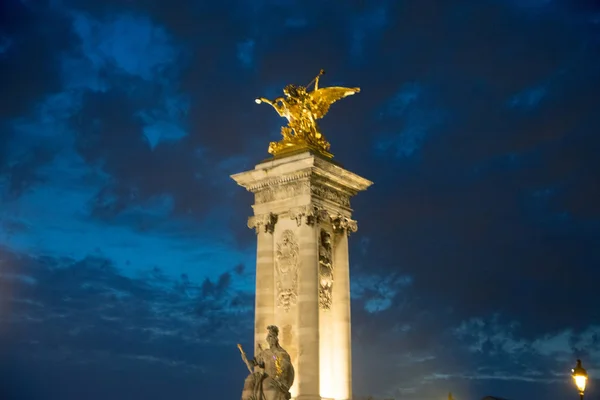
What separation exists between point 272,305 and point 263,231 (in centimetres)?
209

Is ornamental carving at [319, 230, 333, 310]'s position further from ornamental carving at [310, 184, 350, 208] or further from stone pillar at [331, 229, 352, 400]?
ornamental carving at [310, 184, 350, 208]

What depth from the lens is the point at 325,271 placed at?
849 inches

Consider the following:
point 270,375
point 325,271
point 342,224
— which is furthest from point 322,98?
point 270,375

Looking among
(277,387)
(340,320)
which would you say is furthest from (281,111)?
(277,387)

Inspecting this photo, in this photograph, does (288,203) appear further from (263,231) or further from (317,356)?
(317,356)

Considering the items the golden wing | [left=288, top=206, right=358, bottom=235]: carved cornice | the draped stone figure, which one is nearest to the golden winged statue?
the golden wing

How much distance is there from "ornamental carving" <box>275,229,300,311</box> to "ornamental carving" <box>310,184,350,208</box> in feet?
Answer: 4.42

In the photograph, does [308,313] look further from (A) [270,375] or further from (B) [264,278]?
(A) [270,375]

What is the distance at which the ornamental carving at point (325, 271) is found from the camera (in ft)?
69.9

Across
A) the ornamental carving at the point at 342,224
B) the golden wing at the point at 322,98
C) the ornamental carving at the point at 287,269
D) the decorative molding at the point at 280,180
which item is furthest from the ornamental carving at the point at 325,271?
the golden wing at the point at 322,98

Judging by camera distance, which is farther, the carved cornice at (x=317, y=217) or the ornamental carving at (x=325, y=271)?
the ornamental carving at (x=325, y=271)

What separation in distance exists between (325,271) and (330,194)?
87.2 inches

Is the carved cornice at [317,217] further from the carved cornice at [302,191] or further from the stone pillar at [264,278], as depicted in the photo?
the stone pillar at [264,278]

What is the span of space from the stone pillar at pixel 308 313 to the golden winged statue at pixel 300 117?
2.40m
